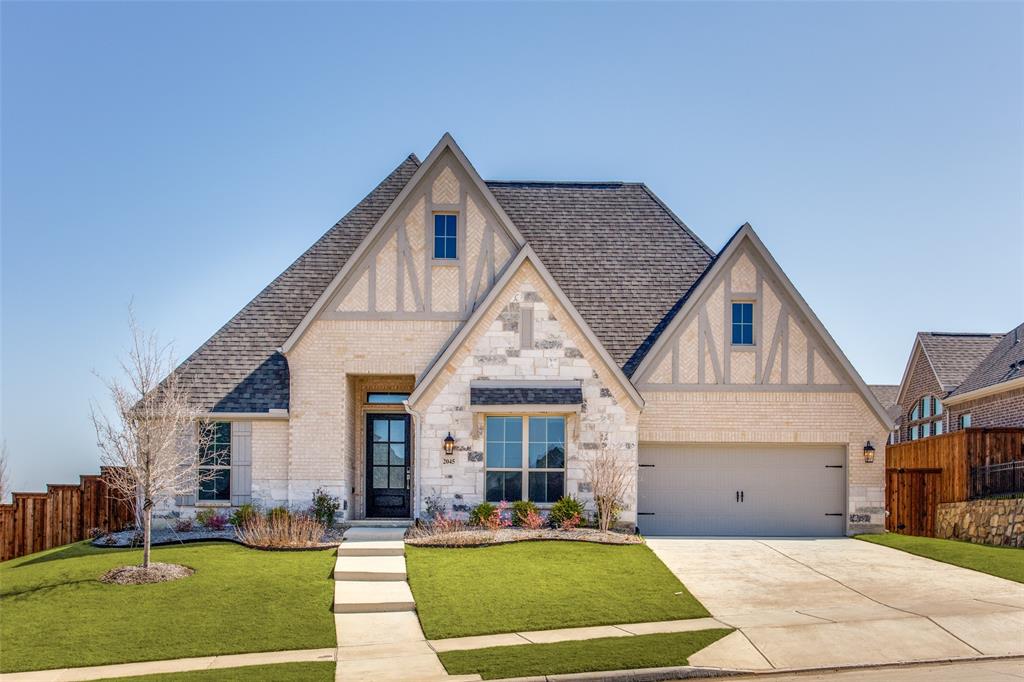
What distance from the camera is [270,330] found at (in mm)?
23594

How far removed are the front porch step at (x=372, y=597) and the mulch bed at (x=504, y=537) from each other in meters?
2.44

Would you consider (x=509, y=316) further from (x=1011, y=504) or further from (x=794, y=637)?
(x=1011, y=504)

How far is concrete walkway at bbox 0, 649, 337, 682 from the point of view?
11.9m

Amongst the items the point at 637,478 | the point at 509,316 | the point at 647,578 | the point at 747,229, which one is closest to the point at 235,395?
the point at 509,316

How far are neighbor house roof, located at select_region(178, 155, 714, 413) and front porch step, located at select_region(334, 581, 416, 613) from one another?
7129 millimetres

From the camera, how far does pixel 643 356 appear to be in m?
22.7

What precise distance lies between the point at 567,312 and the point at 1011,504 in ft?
33.9

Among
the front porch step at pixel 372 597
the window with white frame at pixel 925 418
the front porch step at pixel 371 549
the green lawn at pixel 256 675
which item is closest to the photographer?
the green lawn at pixel 256 675

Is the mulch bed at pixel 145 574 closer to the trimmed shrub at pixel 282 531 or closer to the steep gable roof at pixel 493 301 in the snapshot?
the trimmed shrub at pixel 282 531

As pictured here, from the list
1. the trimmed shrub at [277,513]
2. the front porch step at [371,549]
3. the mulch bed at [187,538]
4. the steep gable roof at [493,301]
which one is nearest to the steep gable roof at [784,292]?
the steep gable roof at [493,301]

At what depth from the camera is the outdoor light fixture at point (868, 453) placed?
2223cm

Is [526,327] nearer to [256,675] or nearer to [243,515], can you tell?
[243,515]

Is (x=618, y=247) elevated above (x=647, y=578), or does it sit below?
above

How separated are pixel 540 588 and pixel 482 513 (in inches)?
191
